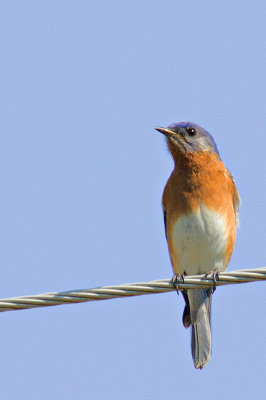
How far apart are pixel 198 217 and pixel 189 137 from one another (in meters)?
1.53

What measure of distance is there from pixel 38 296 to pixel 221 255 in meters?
4.69

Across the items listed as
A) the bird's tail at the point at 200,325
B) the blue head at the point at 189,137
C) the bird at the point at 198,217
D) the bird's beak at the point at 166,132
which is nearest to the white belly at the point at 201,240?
the bird at the point at 198,217

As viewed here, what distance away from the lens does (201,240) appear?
10.7m

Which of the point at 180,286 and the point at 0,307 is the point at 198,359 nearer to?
the point at 180,286

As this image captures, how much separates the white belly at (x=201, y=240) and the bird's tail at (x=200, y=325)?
47 cm

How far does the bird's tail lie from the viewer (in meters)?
11.0

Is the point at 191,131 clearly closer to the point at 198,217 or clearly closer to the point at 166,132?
the point at 166,132

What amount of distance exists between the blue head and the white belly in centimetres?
114

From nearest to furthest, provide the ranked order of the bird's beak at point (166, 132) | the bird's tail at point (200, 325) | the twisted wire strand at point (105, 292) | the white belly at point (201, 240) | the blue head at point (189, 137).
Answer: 1. the twisted wire strand at point (105, 292)
2. the white belly at point (201, 240)
3. the bird's tail at point (200, 325)
4. the blue head at point (189, 137)
5. the bird's beak at point (166, 132)

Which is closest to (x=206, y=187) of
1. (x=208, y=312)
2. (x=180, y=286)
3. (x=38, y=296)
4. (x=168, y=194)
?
(x=168, y=194)

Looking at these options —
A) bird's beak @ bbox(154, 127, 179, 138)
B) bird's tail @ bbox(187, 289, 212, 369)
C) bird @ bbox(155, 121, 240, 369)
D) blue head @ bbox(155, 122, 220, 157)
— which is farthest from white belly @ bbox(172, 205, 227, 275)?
bird's beak @ bbox(154, 127, 179, 138)

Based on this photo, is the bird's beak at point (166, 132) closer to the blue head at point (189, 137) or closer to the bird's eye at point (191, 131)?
the blue head at point (189, 137)

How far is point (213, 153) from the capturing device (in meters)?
11.5

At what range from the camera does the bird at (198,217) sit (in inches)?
423
